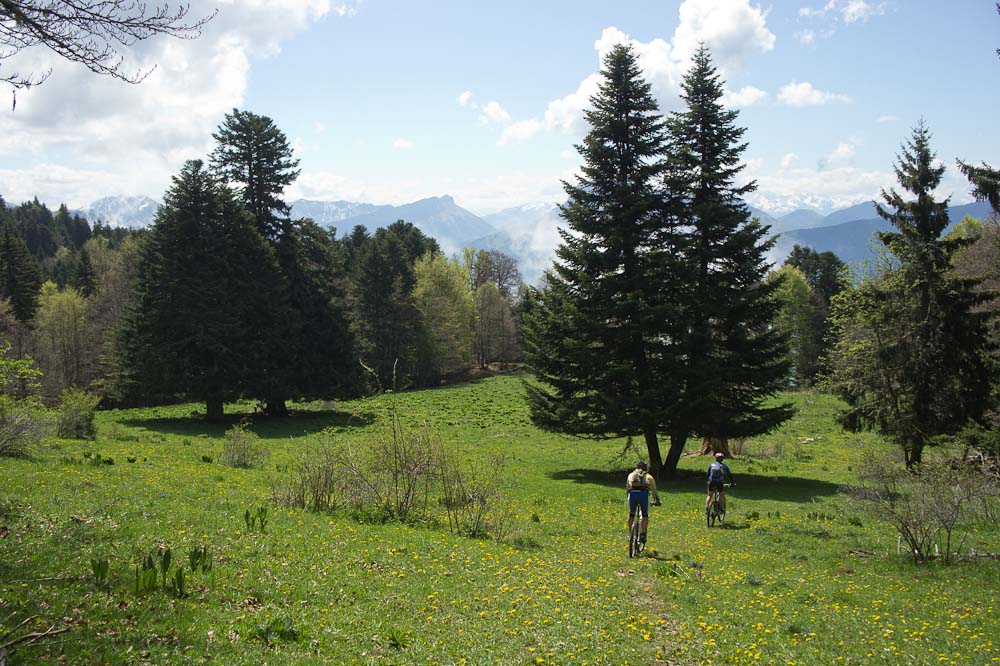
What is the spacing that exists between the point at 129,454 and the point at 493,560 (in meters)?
15.0

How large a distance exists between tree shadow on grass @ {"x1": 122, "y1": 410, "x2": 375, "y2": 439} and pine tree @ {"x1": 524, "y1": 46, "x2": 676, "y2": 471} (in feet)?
45.4

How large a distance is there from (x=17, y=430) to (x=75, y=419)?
312 inches

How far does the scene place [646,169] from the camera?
83.1 feet

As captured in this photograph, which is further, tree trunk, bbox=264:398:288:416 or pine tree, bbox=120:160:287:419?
tree trunk, bbox=264:398:288:416

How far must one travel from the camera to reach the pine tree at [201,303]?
34656 mm

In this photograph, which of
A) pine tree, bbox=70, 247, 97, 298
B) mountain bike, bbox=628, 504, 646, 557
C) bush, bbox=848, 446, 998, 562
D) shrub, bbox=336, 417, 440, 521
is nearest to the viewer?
bush, bbox=848, 446, 998, 562

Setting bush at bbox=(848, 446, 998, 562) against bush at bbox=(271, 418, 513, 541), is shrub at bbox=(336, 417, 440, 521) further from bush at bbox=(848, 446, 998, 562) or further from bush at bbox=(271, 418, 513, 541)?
bush at bbox=(848, 446, 998, 562)

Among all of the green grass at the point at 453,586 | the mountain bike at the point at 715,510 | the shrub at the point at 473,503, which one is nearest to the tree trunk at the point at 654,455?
the green grass at the point at 453,586

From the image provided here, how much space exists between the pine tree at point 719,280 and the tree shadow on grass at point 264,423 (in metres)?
18.6

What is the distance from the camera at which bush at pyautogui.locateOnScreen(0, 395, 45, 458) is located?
15.9 m

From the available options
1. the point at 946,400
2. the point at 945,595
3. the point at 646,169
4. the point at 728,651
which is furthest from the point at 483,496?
the point at 946,400

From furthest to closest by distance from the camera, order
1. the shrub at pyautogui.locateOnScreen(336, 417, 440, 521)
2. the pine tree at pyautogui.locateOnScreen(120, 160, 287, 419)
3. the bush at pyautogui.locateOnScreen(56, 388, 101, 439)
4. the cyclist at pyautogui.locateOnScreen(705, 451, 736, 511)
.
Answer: the pine tree at pyautogui.locateOnScreen(120, 160, 287, 419), the bush at pyautogui.locateOnScreen(56, 388, 101, 439), the cyclist at pyautogui.locateOnScreen(705, 451, 736, 511), the shrub at pyautogui.locateOnScreen(336, 417, 440, 521)

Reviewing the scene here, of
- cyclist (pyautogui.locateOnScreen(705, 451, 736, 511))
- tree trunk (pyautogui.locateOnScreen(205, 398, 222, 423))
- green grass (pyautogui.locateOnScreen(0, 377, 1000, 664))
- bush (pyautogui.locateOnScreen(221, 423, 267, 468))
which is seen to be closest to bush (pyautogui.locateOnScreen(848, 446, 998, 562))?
green grass (pyautogui.locateOnScreen(0, 377, 1000, 664))

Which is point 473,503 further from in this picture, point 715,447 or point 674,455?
point 715,447
